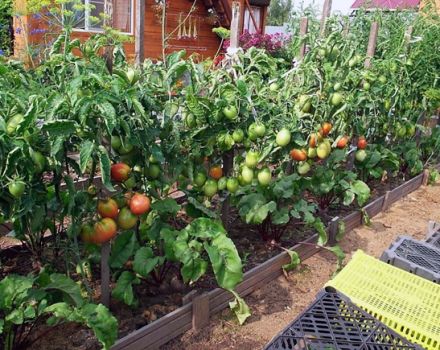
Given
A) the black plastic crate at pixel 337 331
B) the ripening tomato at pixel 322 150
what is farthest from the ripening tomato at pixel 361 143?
the black plastic crate at pixel 337 331

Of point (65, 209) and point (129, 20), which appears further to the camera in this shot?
point (129, 20)

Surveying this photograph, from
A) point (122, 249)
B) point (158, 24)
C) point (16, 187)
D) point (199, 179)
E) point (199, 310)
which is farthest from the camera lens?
point (158, 24)

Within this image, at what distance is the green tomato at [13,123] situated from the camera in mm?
1685

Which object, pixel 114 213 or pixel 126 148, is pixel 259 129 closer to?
pixel 126 148

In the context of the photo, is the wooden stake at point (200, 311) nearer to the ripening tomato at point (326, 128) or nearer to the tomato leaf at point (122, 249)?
the tomato leaf at point (122, 249)

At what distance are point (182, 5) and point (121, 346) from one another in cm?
877

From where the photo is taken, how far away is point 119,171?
2.04m

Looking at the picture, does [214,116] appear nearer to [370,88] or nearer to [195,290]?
[195,290]

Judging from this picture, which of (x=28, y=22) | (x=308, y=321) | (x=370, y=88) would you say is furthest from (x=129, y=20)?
(x=308, y=321)

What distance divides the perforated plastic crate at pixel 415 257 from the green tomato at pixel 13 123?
84.1 inches

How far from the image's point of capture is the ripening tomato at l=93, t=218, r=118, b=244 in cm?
206

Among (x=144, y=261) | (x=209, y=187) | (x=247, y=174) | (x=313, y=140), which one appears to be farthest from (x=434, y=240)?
(x=144, y=261)

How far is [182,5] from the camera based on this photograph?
31.7ft

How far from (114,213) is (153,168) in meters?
0.32
